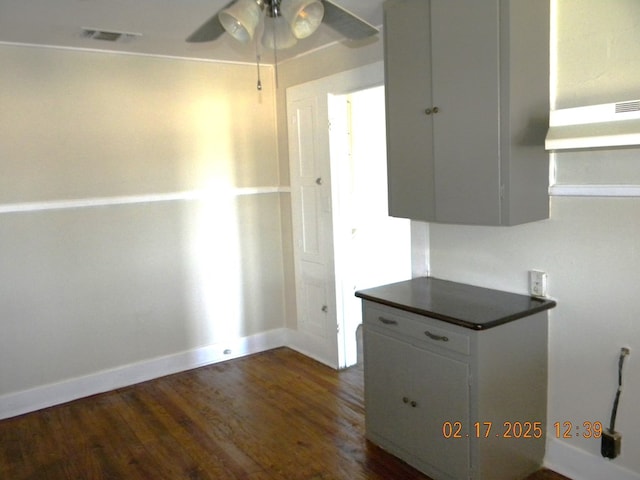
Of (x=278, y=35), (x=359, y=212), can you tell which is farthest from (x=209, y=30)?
(x=359, y=212)

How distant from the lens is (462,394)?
2.36 metres

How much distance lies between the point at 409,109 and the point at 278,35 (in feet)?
2.80

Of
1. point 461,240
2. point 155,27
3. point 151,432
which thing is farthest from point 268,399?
point 155,27

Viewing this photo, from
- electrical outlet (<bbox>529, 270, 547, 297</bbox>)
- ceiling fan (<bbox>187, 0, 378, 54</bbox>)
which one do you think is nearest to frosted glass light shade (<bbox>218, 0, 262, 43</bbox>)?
ceiling fan (<bbox>187, 0, 378, 54</bbox>)

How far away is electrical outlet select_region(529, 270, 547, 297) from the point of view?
2.54 meters

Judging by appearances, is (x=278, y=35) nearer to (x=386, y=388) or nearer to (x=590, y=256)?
(x=590, y=256)

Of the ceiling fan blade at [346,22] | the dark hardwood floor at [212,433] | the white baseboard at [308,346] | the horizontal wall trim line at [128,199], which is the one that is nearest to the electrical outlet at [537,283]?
the dark hardwood floor at [212,433]

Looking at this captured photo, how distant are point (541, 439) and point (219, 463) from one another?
64.2 inches

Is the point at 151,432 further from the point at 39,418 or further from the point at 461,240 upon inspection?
the point at 461,240

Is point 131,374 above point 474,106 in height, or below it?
below

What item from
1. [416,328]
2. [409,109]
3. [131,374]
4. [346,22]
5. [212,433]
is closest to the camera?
[346,22]

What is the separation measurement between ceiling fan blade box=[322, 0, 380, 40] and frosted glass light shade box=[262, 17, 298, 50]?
0.57 feet

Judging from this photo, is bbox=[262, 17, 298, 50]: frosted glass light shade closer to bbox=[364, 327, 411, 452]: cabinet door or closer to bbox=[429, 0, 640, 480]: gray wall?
bbox=[429, 0, 640, 480]: gray wall

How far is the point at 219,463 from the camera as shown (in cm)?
280
